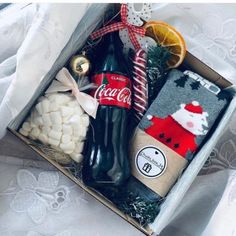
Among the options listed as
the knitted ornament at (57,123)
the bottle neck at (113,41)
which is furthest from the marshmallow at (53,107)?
the bottle neck at (113,41)

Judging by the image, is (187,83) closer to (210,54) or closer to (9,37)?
(210,54)

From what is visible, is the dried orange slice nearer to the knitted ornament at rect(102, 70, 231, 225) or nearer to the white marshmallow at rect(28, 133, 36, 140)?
the knitted ornament at rect(102, 70, 231, 225)

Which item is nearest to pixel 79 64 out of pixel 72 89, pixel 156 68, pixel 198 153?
pixel 72 89

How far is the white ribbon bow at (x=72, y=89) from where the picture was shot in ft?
2.69

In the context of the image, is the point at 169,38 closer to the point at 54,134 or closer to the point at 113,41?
the point at 113,41

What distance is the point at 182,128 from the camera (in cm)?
86

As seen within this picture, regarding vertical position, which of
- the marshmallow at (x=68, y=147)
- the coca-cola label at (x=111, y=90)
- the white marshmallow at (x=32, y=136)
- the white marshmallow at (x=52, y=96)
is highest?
the coca-cola label at (x=111, y=90)

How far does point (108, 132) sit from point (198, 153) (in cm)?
17

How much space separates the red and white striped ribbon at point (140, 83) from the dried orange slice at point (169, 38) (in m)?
0.04

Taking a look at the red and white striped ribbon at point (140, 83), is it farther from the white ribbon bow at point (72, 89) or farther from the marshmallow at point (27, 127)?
the marshmallow at point (27, 127)

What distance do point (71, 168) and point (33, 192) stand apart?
8 cm

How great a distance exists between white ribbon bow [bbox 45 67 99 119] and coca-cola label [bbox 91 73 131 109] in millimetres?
16

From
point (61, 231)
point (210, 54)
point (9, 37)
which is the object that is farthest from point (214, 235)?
point (9, 37)

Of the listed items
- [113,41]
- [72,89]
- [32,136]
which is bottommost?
[32,136]
